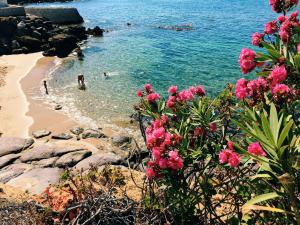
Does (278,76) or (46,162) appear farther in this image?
(46,162)

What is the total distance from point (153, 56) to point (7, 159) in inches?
973

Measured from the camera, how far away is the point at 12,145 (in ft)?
48.4

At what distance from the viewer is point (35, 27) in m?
45.1

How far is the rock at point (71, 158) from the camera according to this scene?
39.0 feet

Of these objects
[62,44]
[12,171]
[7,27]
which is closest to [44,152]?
[12,171]

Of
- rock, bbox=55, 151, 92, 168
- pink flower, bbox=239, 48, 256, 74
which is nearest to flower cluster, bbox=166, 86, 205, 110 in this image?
pink flower, bbox=239, 48, 256, 74

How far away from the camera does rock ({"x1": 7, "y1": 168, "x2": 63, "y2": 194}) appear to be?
991 centimetres

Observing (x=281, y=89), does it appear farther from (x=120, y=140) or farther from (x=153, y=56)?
(x=153, y=56)

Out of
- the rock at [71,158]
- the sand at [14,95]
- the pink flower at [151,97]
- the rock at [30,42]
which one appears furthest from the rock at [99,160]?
the rock at [30,42]

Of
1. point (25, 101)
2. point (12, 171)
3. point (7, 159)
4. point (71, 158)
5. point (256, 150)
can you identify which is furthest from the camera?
point (25, 101)

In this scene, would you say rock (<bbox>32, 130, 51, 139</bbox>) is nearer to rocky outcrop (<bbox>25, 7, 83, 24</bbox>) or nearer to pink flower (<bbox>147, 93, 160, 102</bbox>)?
pink flower (<bbox>147, 93, 160, 102</bbox>)

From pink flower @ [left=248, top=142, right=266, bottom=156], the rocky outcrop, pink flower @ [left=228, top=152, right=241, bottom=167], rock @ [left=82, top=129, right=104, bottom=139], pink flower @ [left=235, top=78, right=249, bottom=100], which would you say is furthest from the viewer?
the rocky outcrop

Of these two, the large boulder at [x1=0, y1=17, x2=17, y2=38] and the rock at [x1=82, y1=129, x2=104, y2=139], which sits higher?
the large boulder at [x1=0, y1=17, x2=17, y2=38]

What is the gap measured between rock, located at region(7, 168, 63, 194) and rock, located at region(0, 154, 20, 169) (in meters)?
1.98
